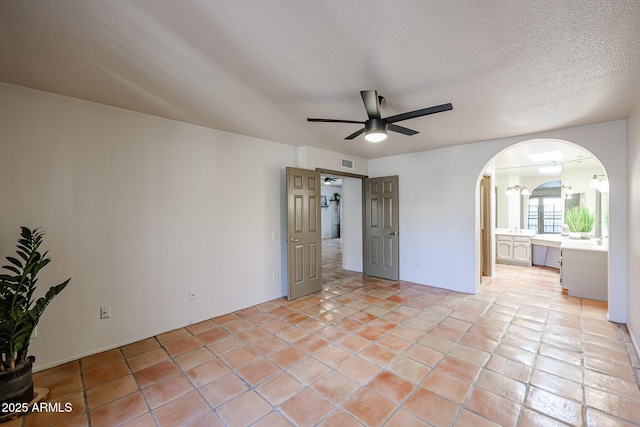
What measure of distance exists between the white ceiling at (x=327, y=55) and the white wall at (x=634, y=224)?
0.32m

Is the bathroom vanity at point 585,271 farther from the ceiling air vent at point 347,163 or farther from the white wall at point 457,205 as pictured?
the ceiling air vent at point 347,163

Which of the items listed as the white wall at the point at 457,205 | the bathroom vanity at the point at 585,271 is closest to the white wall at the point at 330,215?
the white wall at the point at 457,205

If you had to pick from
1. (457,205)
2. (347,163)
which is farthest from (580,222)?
(347,163)

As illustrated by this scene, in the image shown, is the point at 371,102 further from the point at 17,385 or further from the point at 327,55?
the point at 17,385

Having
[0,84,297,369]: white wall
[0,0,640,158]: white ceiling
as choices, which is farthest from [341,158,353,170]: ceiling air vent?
[0,0,640,158]: white ceiling

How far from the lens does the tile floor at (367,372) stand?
1836 mm

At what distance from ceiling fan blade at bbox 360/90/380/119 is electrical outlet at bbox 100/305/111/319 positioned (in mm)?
3313

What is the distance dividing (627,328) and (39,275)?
248 inches

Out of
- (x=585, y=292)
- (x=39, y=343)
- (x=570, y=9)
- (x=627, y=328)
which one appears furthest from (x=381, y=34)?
(x=585, y=292)

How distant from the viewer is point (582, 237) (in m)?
4.98

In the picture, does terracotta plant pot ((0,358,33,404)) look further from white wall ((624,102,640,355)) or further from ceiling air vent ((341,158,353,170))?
white wall ((624,102,640,355))

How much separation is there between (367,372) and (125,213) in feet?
9.77

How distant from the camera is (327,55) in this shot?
6.27 ft

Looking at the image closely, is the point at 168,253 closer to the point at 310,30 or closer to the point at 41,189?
the point at 41,189
